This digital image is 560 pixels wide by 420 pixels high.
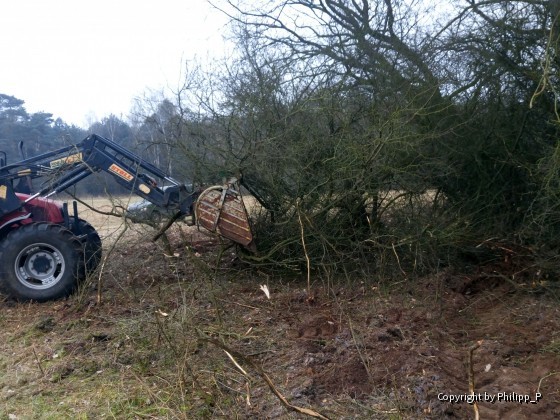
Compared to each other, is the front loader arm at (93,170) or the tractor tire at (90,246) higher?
the front loader arm at (93,170)

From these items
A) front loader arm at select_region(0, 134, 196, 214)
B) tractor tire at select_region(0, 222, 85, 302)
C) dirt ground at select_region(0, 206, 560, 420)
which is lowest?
dirt ground at select_region(0, 206, 560, 420)

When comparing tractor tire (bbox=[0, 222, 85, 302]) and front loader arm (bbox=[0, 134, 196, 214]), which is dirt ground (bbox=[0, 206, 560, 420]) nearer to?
tractor tire (bbox=[0, 222, 85, 302])

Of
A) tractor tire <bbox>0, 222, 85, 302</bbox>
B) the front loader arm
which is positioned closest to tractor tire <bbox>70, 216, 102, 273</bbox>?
tractor tire <bbox>0, 222, 85, 302</bbox>

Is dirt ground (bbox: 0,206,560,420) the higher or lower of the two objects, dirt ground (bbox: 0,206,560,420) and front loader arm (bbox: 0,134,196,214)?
the lower

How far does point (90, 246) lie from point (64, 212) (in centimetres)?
61

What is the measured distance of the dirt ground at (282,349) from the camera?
4910 millimetres

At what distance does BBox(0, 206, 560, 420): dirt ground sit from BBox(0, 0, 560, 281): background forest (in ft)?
1.90

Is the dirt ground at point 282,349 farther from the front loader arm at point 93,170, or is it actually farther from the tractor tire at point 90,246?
the front loader arm at point 93,170

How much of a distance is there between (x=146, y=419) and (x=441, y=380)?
7.65 feet

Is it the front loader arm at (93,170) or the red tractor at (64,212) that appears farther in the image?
the front loader arm at (93,170)

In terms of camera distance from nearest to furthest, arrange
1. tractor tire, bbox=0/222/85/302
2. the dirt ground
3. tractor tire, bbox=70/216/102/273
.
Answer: the dirt ground < tractor tire, bbox=0/222/85/302 < tractor tire, bbox=70/216/102/273

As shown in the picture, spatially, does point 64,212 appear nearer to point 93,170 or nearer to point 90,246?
point 90,246

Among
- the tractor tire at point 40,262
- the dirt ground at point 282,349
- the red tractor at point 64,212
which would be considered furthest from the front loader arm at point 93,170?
the dirt ground at point 282,349

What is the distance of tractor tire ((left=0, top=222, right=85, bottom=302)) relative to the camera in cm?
859
